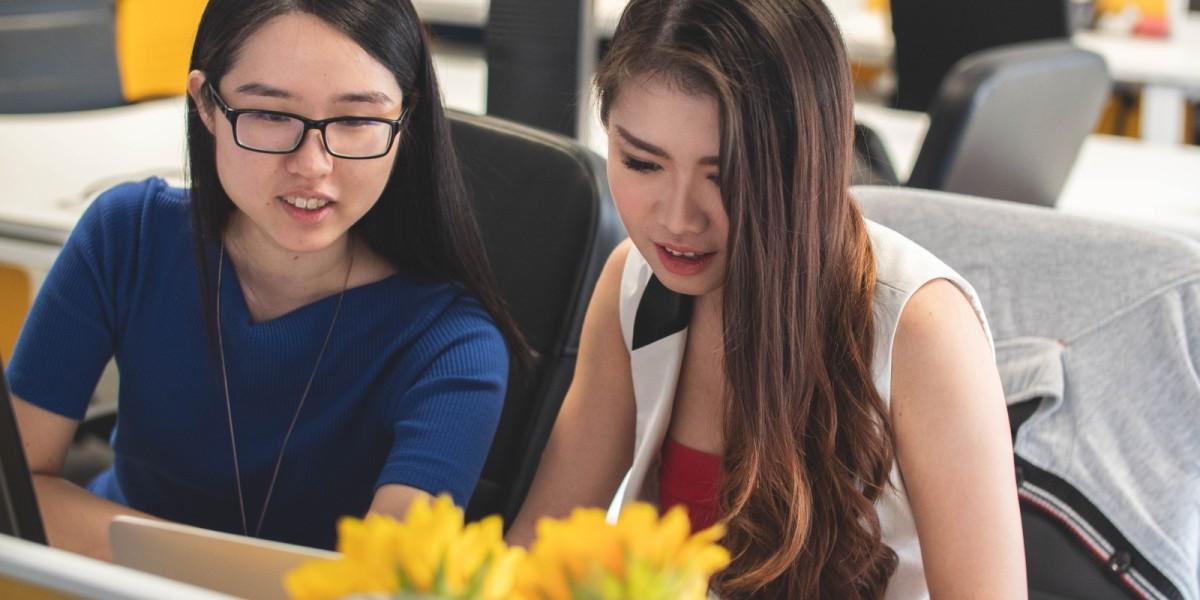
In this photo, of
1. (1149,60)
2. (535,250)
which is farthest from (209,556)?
(1149,60)

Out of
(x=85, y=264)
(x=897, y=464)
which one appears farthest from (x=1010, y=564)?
(x=85, y=264)

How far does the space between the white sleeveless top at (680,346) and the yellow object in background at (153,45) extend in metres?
2.49

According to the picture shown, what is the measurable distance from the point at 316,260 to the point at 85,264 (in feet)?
0.72

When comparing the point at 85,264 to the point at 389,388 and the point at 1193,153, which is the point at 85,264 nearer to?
the point at 389,388

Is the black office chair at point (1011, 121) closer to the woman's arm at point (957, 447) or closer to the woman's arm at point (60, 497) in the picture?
the woman's arm at point (957, 447)

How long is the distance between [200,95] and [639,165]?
16.7 inches

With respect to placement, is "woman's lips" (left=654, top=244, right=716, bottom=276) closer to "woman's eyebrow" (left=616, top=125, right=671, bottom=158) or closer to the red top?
"woman's eyebrow" (left=616, top=125, right=671, bottom=158)

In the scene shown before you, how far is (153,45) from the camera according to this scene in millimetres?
3490

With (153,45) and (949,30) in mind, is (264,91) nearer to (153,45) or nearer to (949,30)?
(949,30)

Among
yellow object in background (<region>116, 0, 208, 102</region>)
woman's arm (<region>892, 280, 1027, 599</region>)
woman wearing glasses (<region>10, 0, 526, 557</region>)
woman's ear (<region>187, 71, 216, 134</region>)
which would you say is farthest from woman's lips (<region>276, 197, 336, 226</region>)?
yellow object in background (<region>116, 0, 208, 102</region>)

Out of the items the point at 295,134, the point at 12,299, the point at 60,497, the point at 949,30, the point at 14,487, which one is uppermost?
the point at 295,134

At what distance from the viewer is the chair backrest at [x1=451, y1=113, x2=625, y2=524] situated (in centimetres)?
140

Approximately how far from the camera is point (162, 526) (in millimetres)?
754

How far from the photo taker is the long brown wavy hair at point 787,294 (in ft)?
3.21
